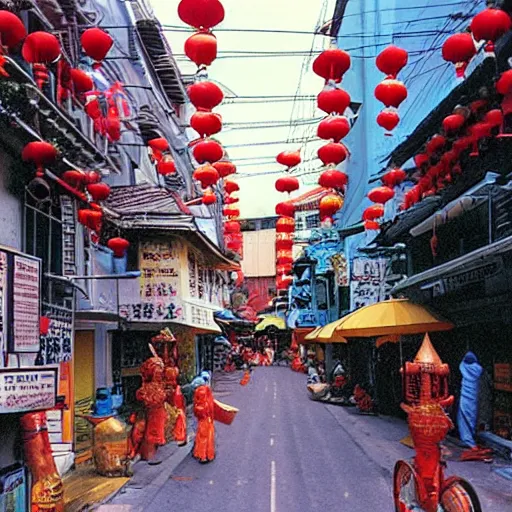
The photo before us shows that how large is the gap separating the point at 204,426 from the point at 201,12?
921 centimetres

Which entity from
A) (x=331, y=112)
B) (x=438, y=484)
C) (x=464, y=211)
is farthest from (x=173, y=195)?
(x=438, y=484)

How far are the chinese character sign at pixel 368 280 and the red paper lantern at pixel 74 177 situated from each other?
14.9 m

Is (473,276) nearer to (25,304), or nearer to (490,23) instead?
(490,23)

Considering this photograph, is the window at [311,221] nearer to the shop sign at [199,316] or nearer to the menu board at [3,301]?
the shop sign at [199,316]

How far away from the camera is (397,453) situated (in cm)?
1552

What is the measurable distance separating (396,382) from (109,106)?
12782 mm

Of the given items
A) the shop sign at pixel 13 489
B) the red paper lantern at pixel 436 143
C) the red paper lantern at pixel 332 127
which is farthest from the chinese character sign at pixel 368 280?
the shop sign at pixel 13 489

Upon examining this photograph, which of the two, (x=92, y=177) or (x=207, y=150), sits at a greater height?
(x=92, y=177)

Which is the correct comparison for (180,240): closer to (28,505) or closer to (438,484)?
(28,505)

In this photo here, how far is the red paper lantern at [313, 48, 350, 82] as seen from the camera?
935 centimetres

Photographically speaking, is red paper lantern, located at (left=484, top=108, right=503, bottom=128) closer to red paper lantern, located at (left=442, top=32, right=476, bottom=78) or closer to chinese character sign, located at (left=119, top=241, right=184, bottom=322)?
red paper lantern, located at (left=442, top=32, right=476, bottom=78)

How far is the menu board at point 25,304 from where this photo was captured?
957 cm

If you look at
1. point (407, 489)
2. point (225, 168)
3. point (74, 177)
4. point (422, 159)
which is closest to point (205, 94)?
point (74, 177)

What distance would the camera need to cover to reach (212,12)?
8.02 m
